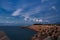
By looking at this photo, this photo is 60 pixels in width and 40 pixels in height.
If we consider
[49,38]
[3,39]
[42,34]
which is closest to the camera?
[3,39]

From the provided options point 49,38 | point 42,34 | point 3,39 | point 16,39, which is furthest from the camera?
point 16,39

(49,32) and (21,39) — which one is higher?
(49,32)

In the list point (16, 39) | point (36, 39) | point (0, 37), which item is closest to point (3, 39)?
point (0, 37)

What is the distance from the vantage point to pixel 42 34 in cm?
420

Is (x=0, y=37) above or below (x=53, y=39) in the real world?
above

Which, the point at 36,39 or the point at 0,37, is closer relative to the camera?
the point at 0,37

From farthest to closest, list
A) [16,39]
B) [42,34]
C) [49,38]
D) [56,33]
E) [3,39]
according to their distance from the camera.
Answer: [16,39]
[42,34]
[56,33]
[49,38]
[3,39]

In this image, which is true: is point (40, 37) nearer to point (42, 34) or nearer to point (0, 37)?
point (42, 34)

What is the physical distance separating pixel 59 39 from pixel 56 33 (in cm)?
39

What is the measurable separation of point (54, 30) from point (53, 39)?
61 centimetres

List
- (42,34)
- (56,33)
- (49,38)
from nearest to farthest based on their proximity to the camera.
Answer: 1. (49,38)
2. (56,33)
3. (42,34)

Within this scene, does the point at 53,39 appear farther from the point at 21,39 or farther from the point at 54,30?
the point at 21,39

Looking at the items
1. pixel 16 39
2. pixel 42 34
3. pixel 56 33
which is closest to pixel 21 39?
pixel 16 39

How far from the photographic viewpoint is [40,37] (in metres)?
4.07
